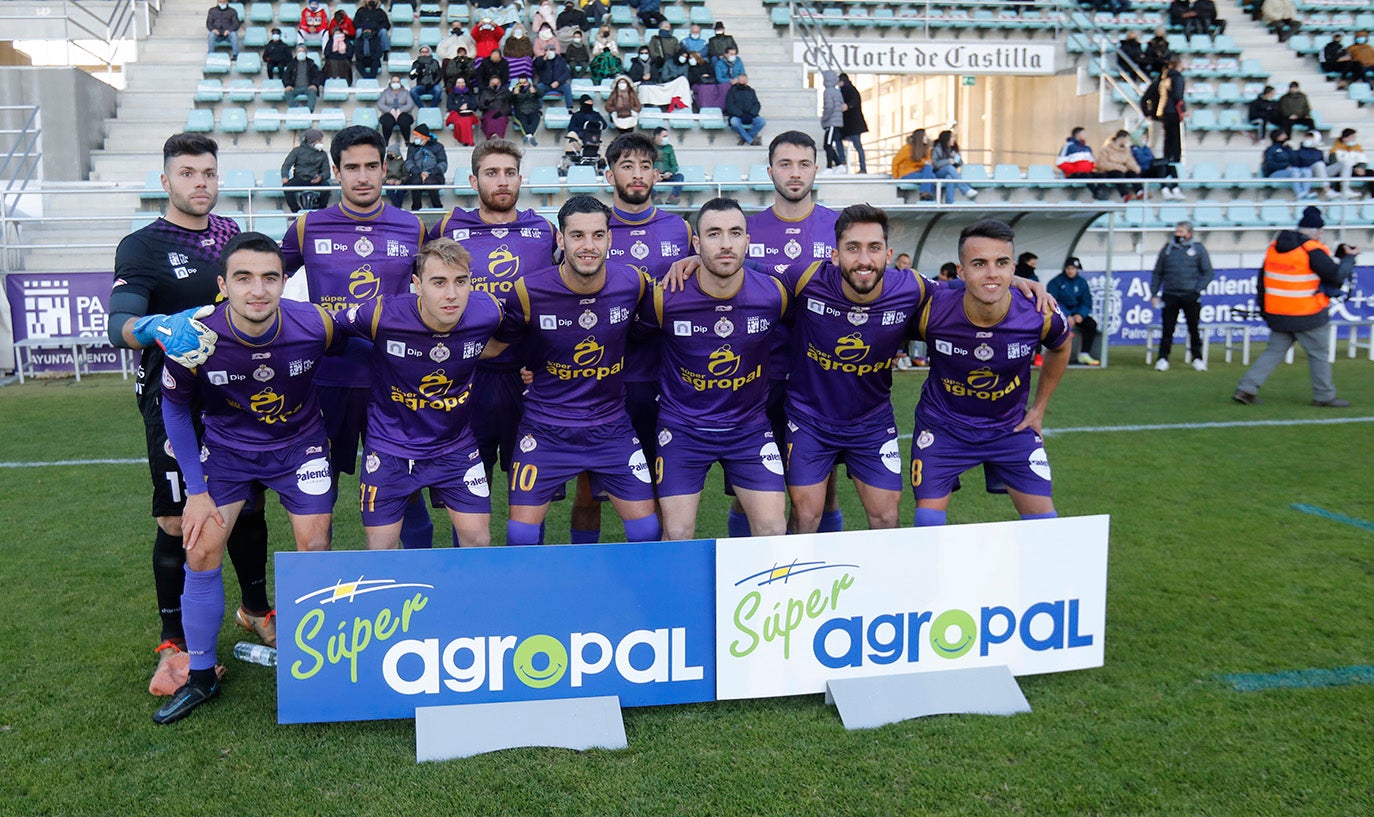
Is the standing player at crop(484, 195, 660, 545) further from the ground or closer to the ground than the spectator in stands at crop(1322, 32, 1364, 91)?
closer to the ground

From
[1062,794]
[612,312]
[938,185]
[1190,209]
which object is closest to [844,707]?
[1062,794]

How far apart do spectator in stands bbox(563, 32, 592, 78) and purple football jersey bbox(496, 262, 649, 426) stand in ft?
50.7

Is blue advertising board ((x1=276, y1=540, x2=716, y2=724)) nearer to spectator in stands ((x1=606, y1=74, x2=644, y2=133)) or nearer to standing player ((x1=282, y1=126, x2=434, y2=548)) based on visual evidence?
standing player ((x1=282, y1=126, x2=434, y2=548))

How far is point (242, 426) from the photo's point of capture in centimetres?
445

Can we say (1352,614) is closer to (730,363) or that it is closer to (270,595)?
(730,363)

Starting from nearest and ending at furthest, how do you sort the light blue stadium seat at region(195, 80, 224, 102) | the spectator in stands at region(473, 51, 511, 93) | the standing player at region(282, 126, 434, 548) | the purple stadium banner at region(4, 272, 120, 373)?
the standing player at region(282, 126, 434, 548), the purple stadium banner at region(4, 272, 120, 373), the spectator in stands at region(473, 51, 511, 93), the light blue stadium seat at region(195, 80, 224, 102)

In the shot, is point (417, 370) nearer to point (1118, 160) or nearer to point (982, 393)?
point (982, 393)

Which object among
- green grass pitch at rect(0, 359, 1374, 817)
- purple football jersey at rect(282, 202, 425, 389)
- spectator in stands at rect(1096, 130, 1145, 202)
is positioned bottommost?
green grass pitch at rect(0, 359, 1374, 817)

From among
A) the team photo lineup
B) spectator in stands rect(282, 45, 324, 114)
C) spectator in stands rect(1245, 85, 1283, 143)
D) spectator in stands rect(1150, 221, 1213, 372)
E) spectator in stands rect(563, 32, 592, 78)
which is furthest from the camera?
spectator in stands rect(1245, 85, 1283, 143)

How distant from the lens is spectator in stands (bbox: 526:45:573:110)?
1870 cm

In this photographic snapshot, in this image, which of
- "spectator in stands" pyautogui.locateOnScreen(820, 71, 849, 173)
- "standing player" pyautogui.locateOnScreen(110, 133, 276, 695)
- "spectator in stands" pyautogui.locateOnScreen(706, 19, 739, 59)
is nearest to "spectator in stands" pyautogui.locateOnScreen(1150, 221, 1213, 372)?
"spectator in stands" pyautogui.locateOnScreen(820, 71, 849, 173)

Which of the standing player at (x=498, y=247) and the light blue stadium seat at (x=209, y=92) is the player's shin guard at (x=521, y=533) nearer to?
the standing player at (x=498, y=247)

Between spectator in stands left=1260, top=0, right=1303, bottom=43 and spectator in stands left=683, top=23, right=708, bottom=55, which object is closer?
spectator in stands left=683, top=23, right=708, bottom=55

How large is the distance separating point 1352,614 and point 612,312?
381 centimetres
